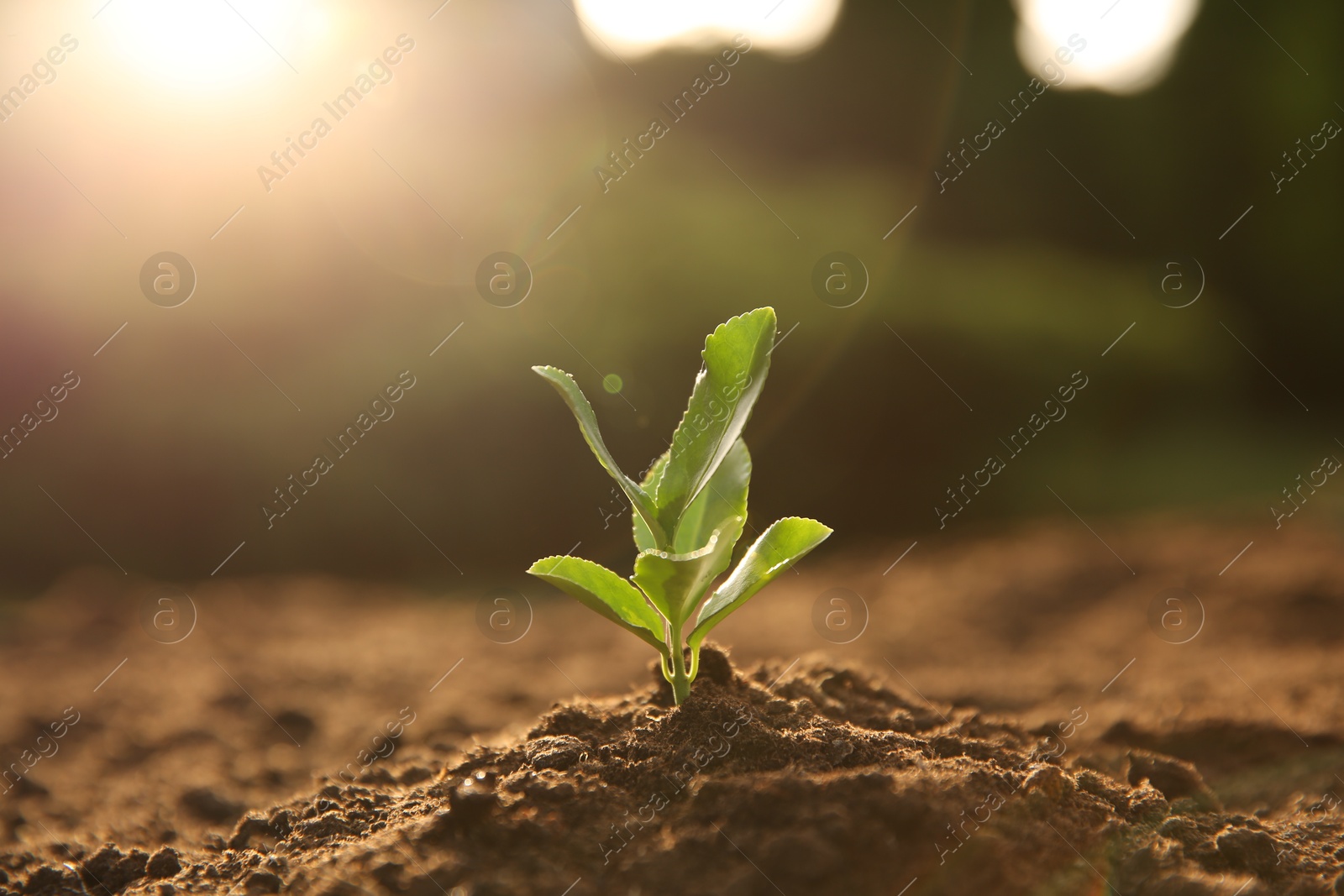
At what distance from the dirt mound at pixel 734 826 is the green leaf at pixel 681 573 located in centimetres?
20

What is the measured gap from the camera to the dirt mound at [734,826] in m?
1.08

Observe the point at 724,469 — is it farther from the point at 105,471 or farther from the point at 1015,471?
the point at 105,471

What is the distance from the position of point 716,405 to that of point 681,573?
1.00 ft

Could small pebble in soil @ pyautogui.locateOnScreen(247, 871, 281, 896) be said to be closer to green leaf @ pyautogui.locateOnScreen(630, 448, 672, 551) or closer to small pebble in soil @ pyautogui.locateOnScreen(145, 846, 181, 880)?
small pebble in soil @ pyautogui.locateOnScreen(145, 846, 181, 880)

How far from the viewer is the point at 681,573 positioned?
1247 millimetres

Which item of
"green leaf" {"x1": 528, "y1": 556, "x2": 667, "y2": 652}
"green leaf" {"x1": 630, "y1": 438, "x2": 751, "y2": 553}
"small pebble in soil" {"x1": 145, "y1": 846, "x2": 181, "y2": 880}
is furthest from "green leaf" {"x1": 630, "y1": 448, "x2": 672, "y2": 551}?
"small pebble in soil" {"x1": 145, "y1": 846, "x2": 181, "y2": 880}

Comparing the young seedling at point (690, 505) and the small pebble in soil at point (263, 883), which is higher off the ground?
the young seedling at point (690, 505)

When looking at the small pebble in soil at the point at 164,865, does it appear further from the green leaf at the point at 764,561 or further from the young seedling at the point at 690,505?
the green leaf at the point at 764,561

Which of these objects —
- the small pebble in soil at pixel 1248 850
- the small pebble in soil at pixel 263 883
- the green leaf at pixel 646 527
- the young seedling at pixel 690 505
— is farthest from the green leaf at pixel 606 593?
the small pebble in soil at pixel 1248 850

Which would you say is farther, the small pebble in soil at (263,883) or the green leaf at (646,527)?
the green leaf at (646,527)

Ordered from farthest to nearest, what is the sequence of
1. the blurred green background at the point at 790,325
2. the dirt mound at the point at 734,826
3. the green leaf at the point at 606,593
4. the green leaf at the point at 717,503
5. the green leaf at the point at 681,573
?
the blurred green background at the point at 790,325, the green leaf at the point at 717,503, the green leaf at the point at 606,593, the green leaf at the point at 681,573, the dirt mound at the point at 734,826

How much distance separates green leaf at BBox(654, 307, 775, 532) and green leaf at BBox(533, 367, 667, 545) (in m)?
0.02

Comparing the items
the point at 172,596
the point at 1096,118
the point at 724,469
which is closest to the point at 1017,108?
the point at 1096,118

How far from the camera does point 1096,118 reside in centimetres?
440
